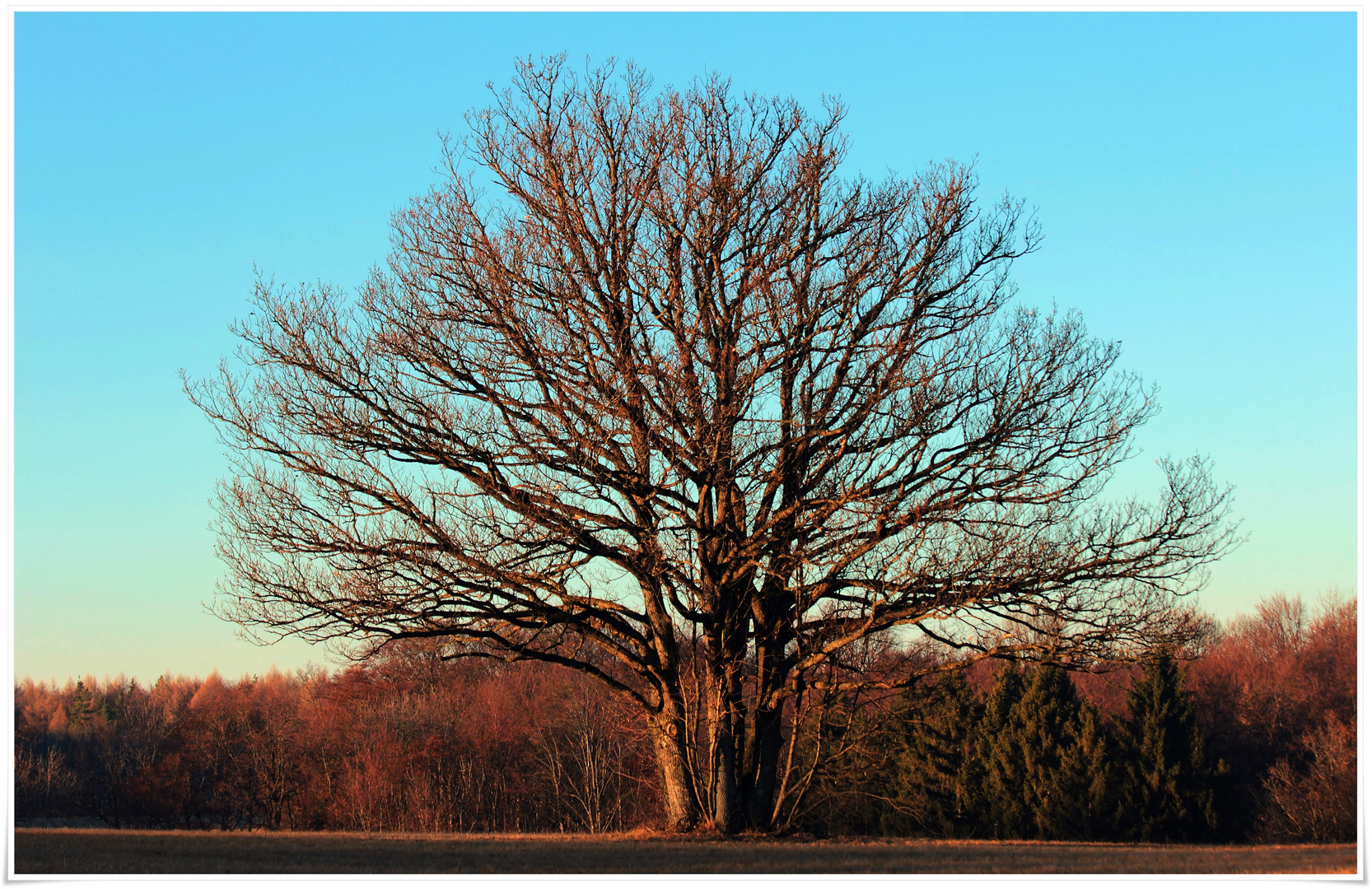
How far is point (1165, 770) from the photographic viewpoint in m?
39.0

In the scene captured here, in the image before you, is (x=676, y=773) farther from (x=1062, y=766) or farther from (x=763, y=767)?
(x=1062, y=766)

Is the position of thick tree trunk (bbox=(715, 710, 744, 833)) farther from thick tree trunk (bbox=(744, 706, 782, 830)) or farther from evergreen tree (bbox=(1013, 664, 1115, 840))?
evergreen tree (bbox=(1013, 664, 1115, 840))

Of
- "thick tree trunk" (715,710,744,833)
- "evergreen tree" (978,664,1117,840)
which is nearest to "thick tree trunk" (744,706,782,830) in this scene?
"thick tree trunk" (715,710,744,833)

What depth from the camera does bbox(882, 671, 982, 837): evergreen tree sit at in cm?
4047

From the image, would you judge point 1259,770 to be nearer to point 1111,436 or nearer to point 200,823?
point 1111,436

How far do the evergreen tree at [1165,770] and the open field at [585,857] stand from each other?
27.5 m

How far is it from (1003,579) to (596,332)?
6008 mm

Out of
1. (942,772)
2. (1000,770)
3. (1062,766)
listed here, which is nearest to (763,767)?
(1062,766)

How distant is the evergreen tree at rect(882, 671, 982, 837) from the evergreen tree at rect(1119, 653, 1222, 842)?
5598mm

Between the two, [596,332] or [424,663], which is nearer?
[596,332]

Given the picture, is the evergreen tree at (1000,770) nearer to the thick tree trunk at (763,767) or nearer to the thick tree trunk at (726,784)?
the thick tree trunk at (763,767)

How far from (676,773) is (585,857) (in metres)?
3.18

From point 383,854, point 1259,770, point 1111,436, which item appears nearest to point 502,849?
point 383,854
